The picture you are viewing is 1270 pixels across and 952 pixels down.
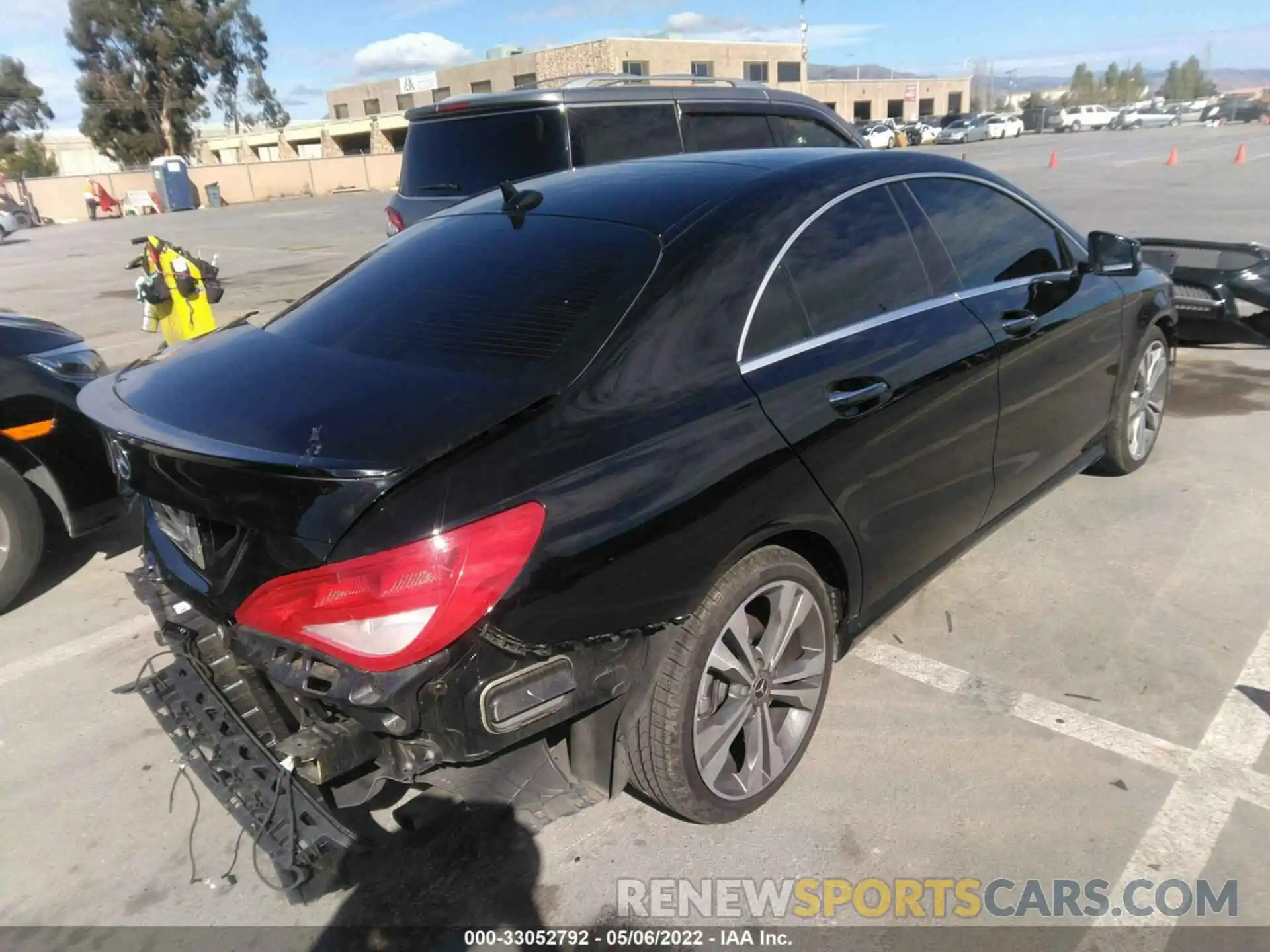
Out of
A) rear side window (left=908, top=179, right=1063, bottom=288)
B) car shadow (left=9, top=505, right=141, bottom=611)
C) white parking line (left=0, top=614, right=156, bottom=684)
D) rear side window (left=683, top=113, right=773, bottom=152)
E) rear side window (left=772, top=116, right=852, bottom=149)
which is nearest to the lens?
rear side window (left=908, top=179, right=1063, bottom=288)

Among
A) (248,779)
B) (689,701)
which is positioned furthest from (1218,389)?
(248,779)

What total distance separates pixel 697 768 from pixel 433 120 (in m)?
6.06

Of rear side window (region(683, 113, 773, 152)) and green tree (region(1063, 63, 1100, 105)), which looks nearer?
rear side window (region(683, 113, 773, 152))

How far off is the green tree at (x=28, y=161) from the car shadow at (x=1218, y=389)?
72.3 metres

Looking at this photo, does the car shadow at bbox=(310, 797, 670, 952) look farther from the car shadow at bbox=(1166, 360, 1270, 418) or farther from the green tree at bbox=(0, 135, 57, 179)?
the green tree at bbox=(0, 135, 57, 179)

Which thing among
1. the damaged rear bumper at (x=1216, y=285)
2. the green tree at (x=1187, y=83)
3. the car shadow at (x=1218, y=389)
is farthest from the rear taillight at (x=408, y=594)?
the green tree at (x=1187, y=83)

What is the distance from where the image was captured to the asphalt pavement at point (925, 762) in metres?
2.55

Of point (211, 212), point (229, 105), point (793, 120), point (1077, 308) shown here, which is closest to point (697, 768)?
point (1077, 308)

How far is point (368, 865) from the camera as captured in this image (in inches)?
104

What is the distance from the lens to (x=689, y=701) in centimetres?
240

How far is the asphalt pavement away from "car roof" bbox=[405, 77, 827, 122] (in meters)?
3.91

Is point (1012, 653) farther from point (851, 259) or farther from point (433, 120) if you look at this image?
point (433, 120)

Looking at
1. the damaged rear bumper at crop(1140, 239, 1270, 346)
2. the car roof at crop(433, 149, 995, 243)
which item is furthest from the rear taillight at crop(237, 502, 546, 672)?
the damaged rear bumper at crop(1140, 239, 1270, 346)

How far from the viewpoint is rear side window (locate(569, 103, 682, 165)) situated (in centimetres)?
665
